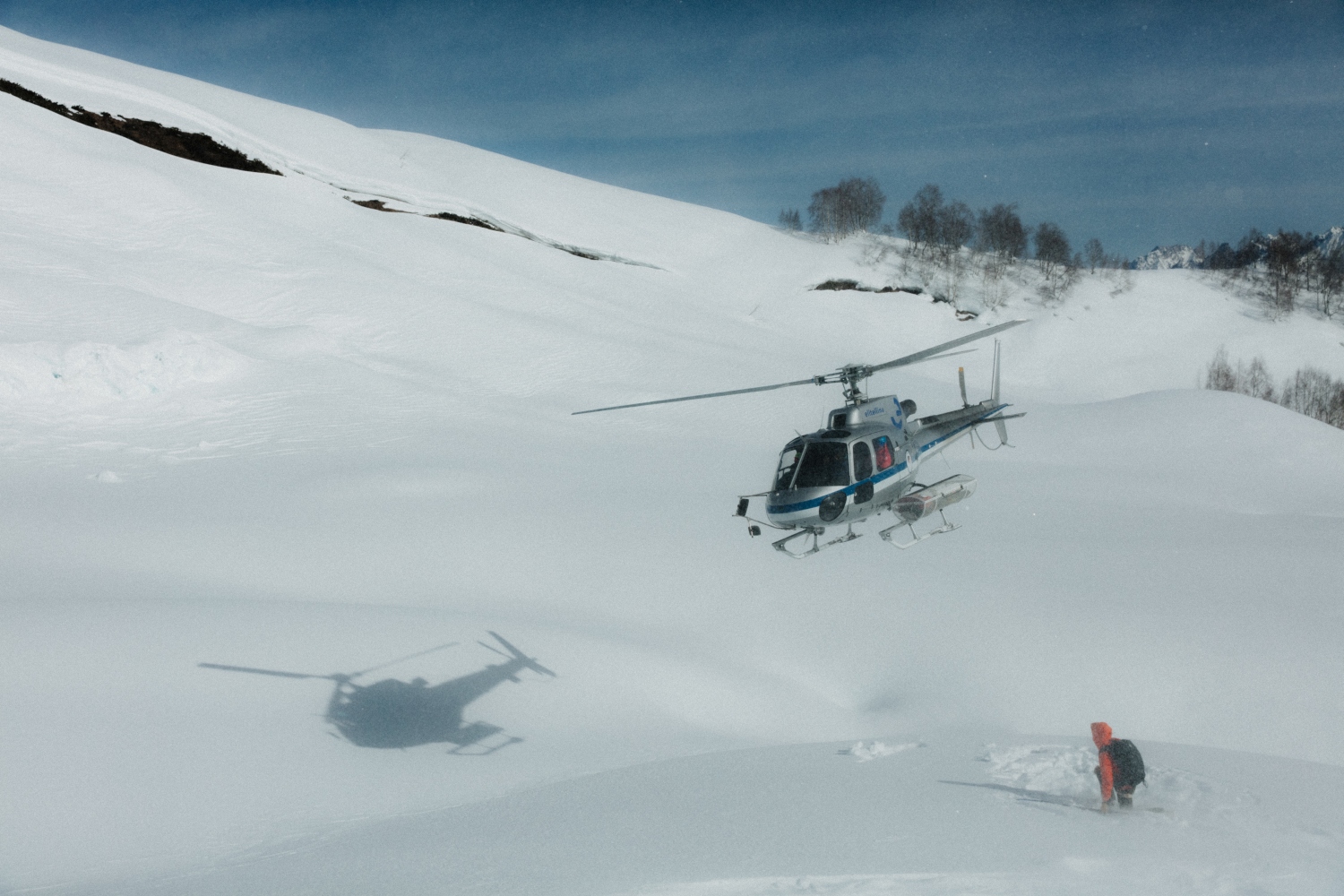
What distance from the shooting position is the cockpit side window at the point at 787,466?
10.5 metres

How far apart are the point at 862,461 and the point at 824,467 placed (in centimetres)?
59

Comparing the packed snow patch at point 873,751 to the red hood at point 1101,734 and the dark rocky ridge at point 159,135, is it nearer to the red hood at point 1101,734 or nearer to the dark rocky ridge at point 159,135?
the red hood at point 1101,734

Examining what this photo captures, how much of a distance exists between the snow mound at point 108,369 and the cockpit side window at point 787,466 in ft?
67.2

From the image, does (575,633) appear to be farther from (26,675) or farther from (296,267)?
(296,267)

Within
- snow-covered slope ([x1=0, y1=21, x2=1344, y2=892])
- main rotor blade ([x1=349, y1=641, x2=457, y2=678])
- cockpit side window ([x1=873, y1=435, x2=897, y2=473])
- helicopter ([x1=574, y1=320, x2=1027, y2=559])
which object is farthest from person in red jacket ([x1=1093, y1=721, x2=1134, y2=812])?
main rotor blade ([x1=349, y1=641, x2=457, y2=678])

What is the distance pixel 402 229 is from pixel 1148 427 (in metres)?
34.7

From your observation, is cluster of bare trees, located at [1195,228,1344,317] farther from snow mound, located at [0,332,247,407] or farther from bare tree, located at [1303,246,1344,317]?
snow mound, located at [0,332,247,407]

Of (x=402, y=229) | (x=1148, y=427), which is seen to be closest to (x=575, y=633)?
(x=1148, y=427)

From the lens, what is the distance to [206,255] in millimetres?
30953

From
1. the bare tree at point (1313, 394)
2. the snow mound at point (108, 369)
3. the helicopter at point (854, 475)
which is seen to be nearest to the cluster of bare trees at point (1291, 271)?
the bare tree at point (1313, 394)

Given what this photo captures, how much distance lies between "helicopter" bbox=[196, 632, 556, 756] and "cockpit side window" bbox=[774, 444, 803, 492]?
5.48m

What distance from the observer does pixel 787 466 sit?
10641 mm

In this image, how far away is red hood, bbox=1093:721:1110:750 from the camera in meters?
8.18

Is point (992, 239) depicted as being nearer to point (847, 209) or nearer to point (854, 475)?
point (847, 209)
